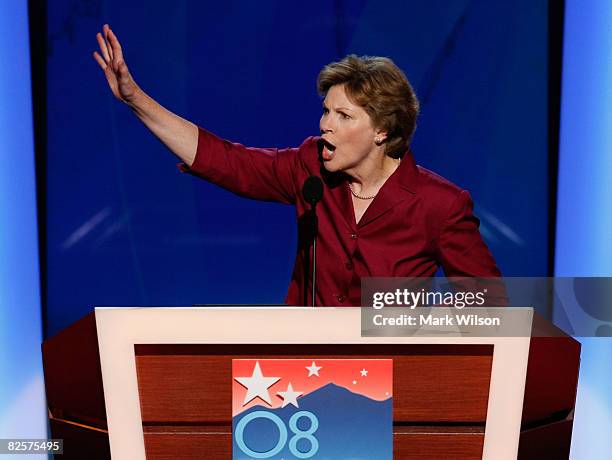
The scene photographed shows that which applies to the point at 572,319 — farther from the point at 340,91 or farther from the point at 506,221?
the point at 340,91

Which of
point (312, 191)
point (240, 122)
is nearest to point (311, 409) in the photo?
point (312, 191)

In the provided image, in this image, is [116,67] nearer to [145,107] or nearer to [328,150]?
[145,107]

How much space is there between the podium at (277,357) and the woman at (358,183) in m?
0.65

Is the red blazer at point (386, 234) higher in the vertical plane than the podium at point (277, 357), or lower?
higher

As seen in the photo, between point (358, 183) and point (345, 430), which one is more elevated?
point (358, 183)

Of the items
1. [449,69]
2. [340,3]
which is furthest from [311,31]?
[449,69]

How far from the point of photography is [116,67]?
1749mm

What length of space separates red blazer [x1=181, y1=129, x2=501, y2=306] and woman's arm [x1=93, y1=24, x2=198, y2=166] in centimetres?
4

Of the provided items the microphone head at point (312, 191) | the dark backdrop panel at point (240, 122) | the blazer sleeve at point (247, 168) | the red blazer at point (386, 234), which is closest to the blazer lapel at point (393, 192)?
the red blazer at point (386, 234)

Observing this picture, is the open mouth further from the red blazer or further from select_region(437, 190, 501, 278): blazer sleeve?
select_region(437, 190, 501, 278): blazer sleeve

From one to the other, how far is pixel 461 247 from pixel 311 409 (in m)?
0.86

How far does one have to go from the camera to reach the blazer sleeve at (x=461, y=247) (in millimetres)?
1902

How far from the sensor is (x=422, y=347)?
1148 millimetres

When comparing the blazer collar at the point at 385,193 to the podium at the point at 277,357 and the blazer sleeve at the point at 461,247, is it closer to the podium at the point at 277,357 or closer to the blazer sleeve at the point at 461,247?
the blazer sleeve at the point at 461,247
